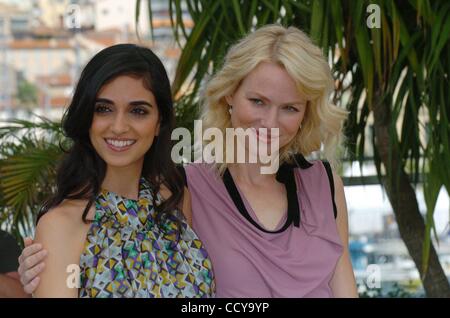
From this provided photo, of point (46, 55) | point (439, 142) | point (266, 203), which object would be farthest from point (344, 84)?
point (46, 55)

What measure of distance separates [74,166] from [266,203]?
42cm

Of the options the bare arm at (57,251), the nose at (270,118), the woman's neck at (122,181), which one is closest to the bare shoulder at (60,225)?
the bare arm at (57,251)

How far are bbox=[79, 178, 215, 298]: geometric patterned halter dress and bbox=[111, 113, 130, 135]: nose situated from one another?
0.11 meters

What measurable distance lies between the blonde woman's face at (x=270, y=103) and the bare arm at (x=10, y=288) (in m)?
0.53

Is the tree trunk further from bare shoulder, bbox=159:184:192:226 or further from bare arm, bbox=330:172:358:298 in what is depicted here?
bare shoulder, bbox=159:184:192:226

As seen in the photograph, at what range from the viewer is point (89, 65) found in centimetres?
157

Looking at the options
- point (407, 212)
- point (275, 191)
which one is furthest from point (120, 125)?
point (407, 212)

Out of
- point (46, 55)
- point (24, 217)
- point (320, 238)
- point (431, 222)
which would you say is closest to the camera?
point (320, 238)

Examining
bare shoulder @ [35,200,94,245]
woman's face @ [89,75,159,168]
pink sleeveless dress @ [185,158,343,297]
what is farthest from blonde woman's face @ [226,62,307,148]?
bare shoulder @ [35,200,94,245]

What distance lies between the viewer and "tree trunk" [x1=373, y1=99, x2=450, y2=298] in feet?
10.2

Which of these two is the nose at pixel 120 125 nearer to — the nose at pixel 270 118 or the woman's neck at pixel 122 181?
the woman's neck at pixel 122 181

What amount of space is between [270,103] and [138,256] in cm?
43
